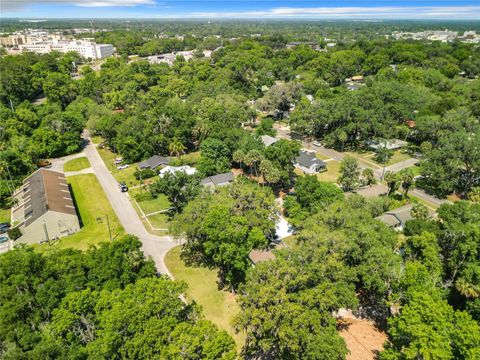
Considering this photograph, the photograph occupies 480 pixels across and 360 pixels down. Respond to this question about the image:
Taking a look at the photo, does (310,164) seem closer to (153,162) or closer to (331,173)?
(331,173)

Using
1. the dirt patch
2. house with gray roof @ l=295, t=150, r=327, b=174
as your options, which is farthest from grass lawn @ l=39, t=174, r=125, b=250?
house with gray roof @ l=295, t=150, r=327, b=174

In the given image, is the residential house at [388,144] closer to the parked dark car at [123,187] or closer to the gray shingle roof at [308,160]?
the gray shingle roof at [308,160]

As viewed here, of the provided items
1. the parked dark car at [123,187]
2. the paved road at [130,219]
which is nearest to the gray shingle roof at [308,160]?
the paved road at [130,219]

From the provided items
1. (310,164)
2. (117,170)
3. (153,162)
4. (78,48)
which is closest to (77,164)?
(117,170)

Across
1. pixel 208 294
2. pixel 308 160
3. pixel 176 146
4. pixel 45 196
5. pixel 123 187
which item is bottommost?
pixel 208 294

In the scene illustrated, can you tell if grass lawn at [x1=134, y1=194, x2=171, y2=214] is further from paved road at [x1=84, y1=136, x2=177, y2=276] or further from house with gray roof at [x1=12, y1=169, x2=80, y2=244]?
house with gray roof at [x1=12, y1=169, x2=80, y2=244]
